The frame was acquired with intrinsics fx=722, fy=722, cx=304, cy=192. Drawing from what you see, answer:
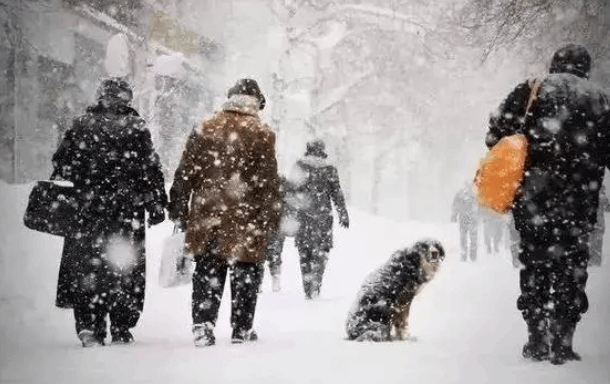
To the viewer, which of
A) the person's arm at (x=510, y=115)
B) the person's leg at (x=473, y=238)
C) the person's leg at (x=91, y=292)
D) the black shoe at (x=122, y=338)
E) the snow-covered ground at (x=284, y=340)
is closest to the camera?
the snow-covered ground at (x=284, y=340)

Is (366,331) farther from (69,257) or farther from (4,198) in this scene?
(4,198)

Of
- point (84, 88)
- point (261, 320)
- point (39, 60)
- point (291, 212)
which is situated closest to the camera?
point (261, 320)

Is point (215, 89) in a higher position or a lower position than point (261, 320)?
higher

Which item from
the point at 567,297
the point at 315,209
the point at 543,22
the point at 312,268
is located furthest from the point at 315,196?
the point at 543,22

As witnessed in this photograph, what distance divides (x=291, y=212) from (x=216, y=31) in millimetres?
22788

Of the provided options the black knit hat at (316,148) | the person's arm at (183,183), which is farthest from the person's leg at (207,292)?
the black knit hat at (316,148)

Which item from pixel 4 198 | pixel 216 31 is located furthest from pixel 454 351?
pixel 216 31

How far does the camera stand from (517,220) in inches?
184

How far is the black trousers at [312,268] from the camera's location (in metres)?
9.89

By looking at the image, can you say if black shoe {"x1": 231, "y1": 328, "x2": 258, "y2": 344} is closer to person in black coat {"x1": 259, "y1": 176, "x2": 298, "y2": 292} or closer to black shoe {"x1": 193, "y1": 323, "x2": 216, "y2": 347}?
black shoe {"x1": 193, "y1": 323, "x2": 216, "y2": 347}

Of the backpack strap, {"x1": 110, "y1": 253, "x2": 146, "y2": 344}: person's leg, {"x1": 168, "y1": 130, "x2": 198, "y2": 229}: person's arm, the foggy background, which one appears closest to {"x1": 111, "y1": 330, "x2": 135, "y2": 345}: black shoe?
{"x1": 110, "y1": 253, "x2": 146, "y2": 344}: person's leg

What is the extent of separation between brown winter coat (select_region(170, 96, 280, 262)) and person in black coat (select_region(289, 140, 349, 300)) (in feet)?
14.7

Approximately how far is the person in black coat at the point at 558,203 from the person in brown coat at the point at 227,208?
189 cm

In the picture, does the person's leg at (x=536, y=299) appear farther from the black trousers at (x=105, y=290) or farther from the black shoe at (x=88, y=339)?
the black shoe at (x=88, y=339)
